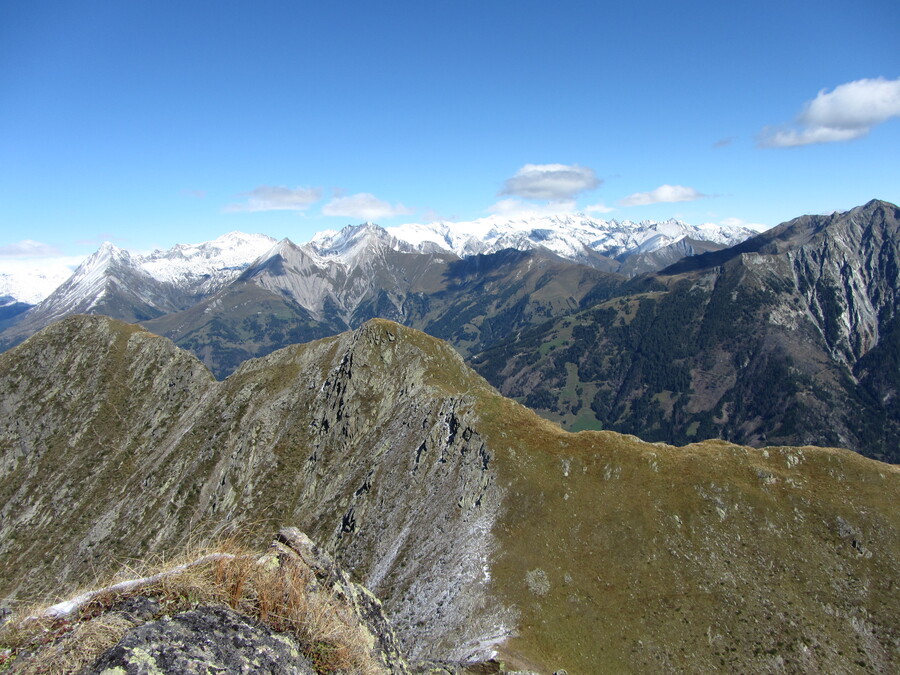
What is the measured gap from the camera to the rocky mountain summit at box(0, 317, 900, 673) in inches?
2443

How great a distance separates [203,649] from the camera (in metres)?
9.64

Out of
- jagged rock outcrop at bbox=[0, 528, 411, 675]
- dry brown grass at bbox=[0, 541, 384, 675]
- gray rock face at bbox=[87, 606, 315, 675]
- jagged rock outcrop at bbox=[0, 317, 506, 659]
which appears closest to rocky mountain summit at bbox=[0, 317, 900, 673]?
jagged rock outcrop at bbox=[0, 317, 506, 659]

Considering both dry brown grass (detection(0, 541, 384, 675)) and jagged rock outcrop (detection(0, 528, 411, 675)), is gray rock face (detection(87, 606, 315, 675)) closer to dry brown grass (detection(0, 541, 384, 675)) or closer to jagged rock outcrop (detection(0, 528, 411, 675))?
jagged rock outcrop (detection(0, 528, 411, 675))

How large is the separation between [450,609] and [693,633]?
1230 inches

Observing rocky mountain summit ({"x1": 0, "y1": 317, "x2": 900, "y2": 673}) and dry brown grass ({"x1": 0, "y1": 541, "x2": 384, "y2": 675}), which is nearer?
dry brown grass ({"x1": 0, "y1": 541, "x2": 384, "y2": 675})

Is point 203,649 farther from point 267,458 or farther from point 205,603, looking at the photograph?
point 267,458

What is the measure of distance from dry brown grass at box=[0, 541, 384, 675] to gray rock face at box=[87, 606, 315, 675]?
37 centimetres

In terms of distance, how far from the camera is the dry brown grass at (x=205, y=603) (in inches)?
347

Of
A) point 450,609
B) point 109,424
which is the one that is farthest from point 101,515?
point 450,609

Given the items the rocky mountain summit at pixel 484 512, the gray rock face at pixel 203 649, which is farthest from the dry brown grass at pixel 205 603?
the rocky mountain summit at pixel 484 512

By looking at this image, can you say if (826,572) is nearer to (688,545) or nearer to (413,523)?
(688,545)

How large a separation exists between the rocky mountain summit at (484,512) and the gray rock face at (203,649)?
12.2 feet

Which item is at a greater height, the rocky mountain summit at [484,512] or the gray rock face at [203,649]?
the gray rock face at [203,649]

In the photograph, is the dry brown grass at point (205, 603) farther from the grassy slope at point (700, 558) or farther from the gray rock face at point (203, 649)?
the grassy slope at point (700, 558)
